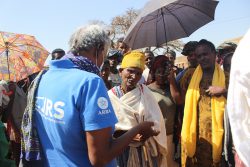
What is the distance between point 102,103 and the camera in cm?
181

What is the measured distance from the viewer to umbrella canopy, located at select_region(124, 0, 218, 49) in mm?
4773

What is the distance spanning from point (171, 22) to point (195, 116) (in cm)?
178

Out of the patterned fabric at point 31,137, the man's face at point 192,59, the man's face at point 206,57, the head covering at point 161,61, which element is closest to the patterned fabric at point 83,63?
the patterned fabric at point 31,137

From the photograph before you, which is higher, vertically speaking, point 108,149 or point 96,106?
point 96,106

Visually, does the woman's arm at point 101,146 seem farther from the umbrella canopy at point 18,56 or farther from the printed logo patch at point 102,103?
the umbrella canopy at point 18,56

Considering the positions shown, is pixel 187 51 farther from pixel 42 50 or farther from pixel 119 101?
pixel 42 50

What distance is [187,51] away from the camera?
4902 mm

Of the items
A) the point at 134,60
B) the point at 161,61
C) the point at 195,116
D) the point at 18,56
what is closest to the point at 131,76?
the point at 134,60

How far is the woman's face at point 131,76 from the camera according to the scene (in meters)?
3.62

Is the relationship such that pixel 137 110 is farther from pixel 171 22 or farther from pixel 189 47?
pixel 171 22

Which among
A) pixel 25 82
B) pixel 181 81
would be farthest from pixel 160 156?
pixel 25 82

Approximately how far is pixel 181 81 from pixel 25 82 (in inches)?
128

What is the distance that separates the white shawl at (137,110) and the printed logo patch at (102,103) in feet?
5.30

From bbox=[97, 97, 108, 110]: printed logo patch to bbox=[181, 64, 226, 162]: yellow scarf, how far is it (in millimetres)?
2082
